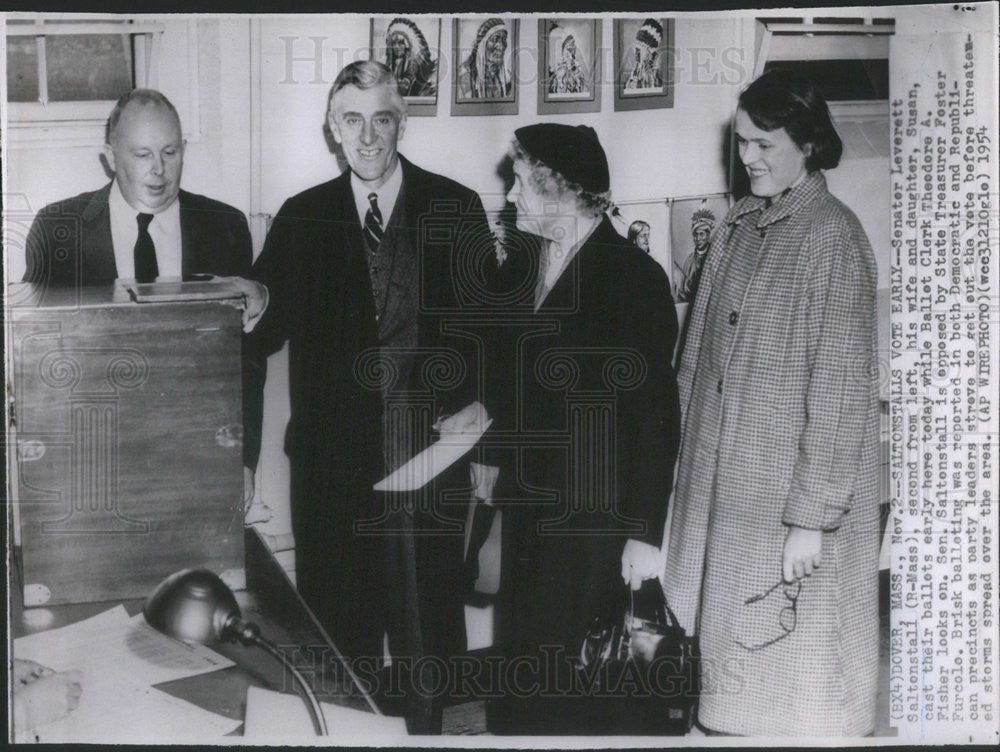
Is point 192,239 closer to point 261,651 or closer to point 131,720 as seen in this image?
point 261,651

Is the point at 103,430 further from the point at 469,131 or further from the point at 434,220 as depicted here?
the point at 469,131

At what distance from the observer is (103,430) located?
2721mm

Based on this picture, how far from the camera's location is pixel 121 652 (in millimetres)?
2715

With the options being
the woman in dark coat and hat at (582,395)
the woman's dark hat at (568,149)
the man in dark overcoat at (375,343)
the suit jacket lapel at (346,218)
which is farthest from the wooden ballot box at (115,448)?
the woman's dark hat at (568,149)

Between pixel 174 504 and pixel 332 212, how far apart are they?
2.70 feet

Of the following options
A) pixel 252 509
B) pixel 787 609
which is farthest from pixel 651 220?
pixel 252 509

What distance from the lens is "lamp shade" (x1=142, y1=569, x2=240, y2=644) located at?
107 inches

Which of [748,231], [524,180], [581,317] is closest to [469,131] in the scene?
[524,180]

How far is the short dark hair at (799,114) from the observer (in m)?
2.61

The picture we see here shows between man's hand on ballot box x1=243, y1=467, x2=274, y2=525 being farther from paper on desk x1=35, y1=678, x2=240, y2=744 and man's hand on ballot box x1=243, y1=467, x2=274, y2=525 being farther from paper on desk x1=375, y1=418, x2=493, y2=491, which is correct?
paper on desk x1=35, y1=678, x2=240, y2=744

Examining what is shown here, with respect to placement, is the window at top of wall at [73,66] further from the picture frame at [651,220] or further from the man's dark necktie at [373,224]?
the picture frame at [651,220]

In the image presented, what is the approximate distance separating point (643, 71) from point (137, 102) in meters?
1.24

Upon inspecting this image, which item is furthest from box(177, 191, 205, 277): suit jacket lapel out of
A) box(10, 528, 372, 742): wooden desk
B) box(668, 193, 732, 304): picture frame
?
box(668, 193, 732, 304): picture frame

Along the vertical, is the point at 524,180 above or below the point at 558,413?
above
